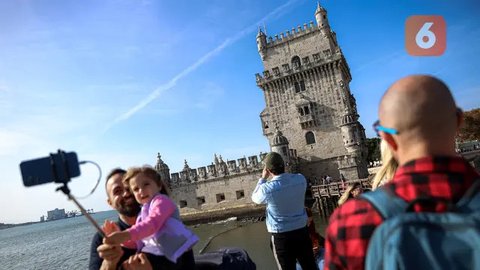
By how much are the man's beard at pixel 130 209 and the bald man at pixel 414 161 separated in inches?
90.4

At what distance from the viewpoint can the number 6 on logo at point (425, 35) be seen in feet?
13.1

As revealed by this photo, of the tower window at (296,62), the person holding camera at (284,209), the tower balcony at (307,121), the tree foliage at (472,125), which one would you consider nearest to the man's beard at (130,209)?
the person holding camera at (284,209)

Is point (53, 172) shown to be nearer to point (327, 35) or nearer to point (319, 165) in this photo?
point (319, 165)

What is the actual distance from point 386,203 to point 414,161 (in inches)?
9.3

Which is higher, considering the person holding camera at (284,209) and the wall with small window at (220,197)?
the person holding camera at (284,209)

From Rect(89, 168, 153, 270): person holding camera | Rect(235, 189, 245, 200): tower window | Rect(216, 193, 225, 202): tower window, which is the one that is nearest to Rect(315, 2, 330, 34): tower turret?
Rect(235, 189, 245, 200): tower window

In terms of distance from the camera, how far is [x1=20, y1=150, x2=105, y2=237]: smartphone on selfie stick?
7.55ft

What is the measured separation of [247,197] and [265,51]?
13582 mm

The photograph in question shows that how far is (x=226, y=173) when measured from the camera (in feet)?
110

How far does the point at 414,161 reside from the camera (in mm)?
1585

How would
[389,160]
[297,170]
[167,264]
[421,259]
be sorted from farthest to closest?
[297,170] < [167,264] < [389,160] < [421,259]

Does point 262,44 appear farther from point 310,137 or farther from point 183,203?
point 183,203

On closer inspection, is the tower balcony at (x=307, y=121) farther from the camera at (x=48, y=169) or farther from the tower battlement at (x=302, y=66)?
the camera at (x=48, y=169)

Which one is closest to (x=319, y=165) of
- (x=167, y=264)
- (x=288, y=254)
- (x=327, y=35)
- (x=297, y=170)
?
(x=297, y=170)
